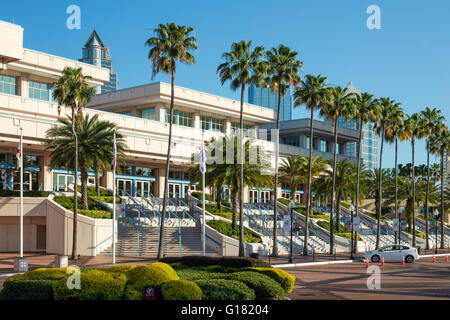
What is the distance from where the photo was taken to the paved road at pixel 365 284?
1905 cm

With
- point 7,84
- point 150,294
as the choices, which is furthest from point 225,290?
point 7,84

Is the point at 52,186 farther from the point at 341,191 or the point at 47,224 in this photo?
the point at 341,191

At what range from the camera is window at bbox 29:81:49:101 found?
5216cm

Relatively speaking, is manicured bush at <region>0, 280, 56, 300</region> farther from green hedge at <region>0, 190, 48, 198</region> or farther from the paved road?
green hedge at <region>0, 190, 48, 198</region>

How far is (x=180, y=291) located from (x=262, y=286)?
284 cm

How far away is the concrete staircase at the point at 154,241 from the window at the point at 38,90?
62.0ft

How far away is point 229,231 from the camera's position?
41.0 m

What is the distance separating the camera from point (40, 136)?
44.6 metres

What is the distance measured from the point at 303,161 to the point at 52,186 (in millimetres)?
27914

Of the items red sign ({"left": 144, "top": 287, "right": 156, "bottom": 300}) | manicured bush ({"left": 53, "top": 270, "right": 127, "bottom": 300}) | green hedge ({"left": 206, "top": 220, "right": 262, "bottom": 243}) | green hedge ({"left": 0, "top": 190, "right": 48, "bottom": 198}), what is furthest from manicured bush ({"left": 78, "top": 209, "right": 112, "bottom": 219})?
red sign ({"left": 144, "top": 287, "right": 156, "bottom": 300})


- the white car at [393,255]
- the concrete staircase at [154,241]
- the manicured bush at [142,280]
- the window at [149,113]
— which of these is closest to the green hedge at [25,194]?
the concrete staircase at [154,241]

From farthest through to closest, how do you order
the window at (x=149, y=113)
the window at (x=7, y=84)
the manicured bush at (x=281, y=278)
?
the window at (x=149, y=113), the window at (x=7, y=84), the manicured bush at (x=281, y=278)

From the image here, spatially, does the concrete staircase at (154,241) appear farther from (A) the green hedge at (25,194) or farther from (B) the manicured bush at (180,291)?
(B) the manicured bush at (180,291)

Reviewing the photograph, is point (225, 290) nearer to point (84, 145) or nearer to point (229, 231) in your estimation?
point (229, 231)
